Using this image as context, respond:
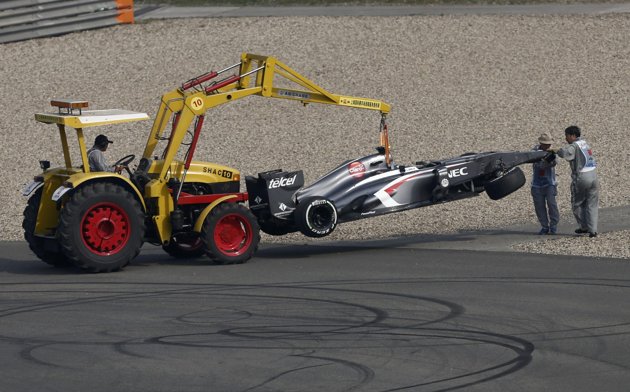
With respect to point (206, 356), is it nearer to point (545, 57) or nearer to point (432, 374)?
point (432, 374)

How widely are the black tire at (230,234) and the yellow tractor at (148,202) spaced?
0.04 feet

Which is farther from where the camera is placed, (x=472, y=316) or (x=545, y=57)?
(x=545, y=57)

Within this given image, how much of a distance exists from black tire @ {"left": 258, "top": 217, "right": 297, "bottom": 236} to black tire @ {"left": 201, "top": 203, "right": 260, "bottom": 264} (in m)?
0.50

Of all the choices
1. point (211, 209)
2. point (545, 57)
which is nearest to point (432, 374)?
point (211, 209)

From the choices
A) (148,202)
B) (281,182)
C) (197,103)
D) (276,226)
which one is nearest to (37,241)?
(148,202)

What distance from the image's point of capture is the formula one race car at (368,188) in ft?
46.6

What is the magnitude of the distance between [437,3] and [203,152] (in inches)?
416

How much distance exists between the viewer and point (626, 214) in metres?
16.7

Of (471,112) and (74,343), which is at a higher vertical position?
(471,112)

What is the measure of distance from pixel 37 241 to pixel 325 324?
475cm

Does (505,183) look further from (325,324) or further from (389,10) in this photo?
(389,10)

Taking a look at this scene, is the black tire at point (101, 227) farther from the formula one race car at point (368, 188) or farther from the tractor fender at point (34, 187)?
the formula one race car at point (368, 188)

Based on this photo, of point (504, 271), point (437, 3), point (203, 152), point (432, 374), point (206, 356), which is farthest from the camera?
point (437, 3)

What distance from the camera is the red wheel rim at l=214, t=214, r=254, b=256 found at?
13.8 metres
